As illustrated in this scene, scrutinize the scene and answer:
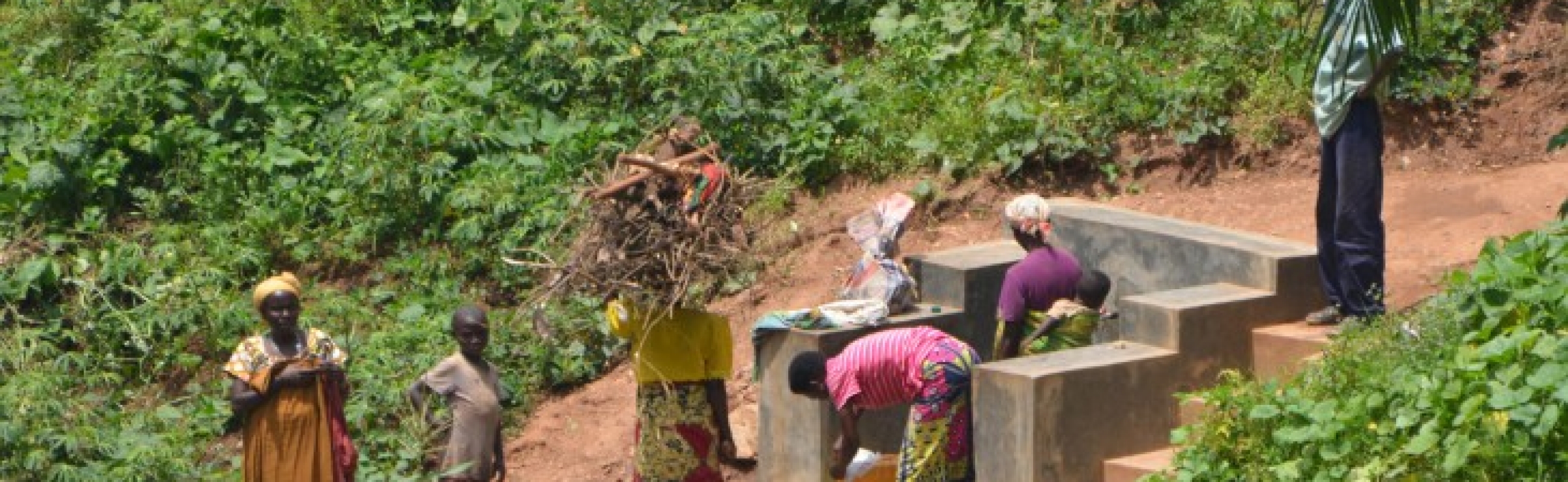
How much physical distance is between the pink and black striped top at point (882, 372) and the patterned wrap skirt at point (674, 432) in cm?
97

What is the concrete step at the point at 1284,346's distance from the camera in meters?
8.88

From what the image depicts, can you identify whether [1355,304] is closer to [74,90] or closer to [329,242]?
[329,242]

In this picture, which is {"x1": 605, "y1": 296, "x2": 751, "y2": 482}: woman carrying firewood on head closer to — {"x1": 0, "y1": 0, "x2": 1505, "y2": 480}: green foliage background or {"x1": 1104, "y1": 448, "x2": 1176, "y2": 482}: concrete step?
{"x1": 1104, "y1": 448, "x2": 1176, "y2": 482}: concrete step

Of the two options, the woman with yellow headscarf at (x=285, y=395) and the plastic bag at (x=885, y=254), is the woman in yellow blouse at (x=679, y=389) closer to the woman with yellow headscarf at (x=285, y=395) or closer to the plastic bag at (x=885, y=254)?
the plastic bag at (x=885, y=254)

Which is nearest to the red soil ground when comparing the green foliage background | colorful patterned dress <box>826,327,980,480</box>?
the green foliage background

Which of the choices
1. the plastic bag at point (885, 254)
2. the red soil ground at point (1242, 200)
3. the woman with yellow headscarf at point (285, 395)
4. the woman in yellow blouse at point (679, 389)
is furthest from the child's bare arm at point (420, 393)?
the plastic bag at point (885, 254)

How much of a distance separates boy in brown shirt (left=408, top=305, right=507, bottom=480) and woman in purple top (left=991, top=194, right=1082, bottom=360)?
6.24ft

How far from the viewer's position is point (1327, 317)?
9.09m

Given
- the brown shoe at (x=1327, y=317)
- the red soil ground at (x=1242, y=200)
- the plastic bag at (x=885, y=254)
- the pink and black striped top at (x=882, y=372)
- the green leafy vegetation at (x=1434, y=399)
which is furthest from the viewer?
the red soil ground at (x=1242, y=200)

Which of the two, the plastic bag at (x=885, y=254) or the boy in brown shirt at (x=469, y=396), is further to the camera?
the plastic bag at (x=885, y=254)

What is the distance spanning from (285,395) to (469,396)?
2.21 feet

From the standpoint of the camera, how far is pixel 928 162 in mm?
12484

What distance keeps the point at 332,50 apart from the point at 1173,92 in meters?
5.04

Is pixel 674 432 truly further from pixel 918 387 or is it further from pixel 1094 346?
pixel 1094 346
